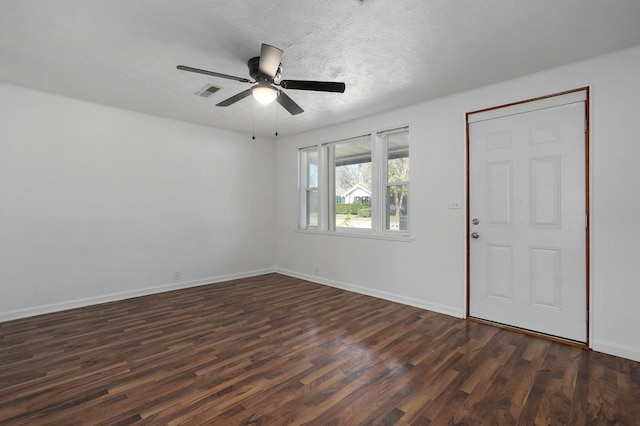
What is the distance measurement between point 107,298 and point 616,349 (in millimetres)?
5640

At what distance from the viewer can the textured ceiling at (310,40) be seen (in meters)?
2.13

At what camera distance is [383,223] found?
4.51 meters

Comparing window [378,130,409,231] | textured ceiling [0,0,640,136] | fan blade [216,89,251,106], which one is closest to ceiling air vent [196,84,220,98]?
textured ceiling [0,0,640,136]

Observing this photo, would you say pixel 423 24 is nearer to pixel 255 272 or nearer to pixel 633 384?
pixel 633 384

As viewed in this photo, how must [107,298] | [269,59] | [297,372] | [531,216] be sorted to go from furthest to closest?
[107,298]
[531,216]
[297,372]
[269,59]

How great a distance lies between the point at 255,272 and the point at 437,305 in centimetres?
333

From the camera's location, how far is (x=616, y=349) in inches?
105

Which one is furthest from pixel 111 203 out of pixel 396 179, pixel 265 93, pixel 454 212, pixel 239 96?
pixel 454 212

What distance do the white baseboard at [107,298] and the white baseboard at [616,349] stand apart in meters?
4.80

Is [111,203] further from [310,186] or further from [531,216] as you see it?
[531,216]

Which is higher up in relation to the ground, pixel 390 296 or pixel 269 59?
pixel 269 59

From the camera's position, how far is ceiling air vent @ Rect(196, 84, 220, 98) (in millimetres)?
3520

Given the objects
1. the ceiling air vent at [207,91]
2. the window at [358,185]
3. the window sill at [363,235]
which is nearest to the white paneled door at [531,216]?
the window sill at [363,235]

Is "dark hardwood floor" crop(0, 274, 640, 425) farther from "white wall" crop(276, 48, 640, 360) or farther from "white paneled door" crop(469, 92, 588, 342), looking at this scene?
"white wall" crop(276, 48, 640, 360)
